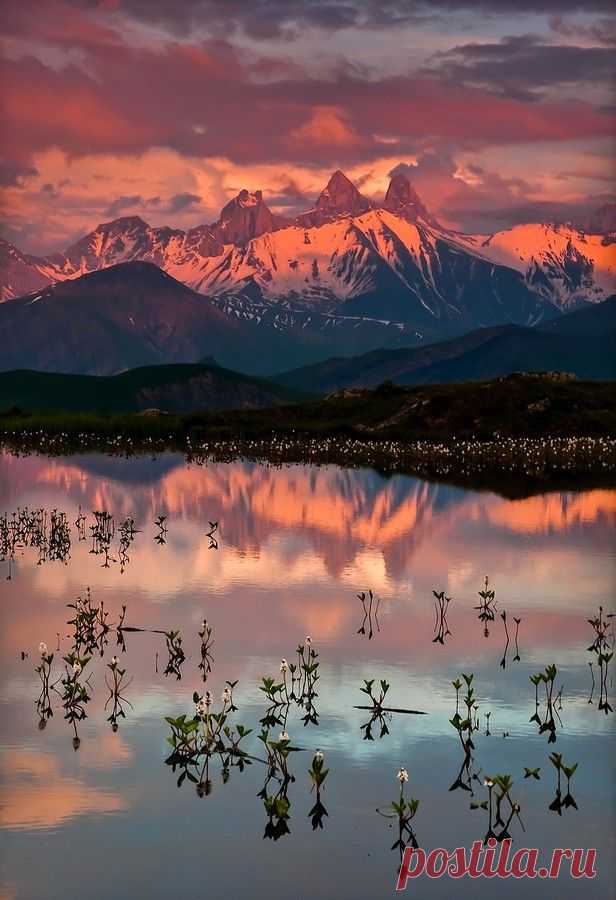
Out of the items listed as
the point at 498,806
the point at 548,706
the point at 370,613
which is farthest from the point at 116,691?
the point at 370,613

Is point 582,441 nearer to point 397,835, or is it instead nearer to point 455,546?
point 455,546

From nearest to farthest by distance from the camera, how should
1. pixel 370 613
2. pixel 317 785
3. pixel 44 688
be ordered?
pixel 317 785, pixel 44 688, pixel 370 613

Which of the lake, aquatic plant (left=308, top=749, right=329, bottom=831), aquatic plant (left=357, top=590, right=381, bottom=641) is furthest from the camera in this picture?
aquatic plant (left=357, top=590, right=381, bottom=641)

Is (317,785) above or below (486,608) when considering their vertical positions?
below

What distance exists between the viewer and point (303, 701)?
19797 millimetres

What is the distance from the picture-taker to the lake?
1420cm

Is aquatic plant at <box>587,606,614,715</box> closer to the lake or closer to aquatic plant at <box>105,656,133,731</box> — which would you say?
the lake

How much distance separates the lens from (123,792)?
51.9 ft

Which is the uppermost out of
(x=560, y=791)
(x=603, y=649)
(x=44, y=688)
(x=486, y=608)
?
(x=486, y=608)

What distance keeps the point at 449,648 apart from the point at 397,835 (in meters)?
8.99

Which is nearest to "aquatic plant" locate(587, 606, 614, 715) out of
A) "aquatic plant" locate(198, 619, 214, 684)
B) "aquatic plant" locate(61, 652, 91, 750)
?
"aquatic plant" locate(198, 619, 214, 684)

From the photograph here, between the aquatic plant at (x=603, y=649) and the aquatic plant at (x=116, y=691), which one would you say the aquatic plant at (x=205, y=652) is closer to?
the aquatic plant at (x=116, y=691)

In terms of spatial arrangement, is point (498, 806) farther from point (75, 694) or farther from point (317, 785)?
point (75, 694)

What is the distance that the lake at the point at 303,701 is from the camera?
559 inches
